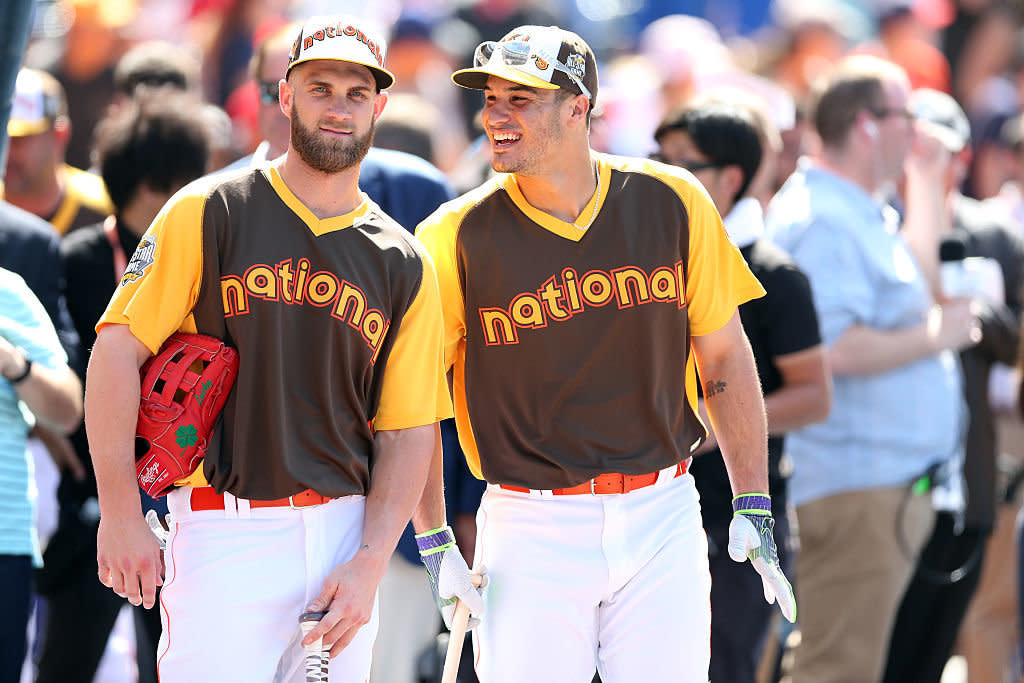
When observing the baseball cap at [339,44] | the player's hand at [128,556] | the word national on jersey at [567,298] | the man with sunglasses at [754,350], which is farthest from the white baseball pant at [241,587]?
the man with sunglasses at [754,350]

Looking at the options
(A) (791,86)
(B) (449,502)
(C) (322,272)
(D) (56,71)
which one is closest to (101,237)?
(B) (449,502)

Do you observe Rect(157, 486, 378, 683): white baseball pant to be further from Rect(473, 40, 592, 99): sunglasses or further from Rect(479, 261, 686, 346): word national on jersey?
Rect(473, 40, 592, 99): sunglasses

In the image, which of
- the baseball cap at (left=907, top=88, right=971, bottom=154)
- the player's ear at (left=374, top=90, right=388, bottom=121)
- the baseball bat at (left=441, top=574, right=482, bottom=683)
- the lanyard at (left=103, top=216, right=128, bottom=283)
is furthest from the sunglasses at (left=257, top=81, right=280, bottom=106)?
the baseball cap at (left=907, top=88, right=971, bottom=154)

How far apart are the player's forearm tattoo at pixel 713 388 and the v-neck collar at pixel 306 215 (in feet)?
4.16

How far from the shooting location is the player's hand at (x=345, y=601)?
360 cm

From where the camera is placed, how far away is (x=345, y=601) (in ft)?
11.9

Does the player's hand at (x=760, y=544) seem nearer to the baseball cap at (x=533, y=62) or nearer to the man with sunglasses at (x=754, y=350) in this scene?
the man with sunglasses at (x=754, y=350)

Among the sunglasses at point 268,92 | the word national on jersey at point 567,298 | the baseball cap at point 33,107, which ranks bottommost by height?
the word national on jersey at point 567,298

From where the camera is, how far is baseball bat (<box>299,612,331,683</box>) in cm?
360

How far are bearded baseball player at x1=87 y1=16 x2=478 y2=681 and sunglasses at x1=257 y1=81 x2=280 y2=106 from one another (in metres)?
1.72

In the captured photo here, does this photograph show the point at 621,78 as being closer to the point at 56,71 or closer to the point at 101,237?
the point at 56,71

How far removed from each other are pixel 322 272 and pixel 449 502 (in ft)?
7.70

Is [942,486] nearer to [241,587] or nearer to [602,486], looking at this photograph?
[602,486]

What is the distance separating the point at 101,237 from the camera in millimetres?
5496
